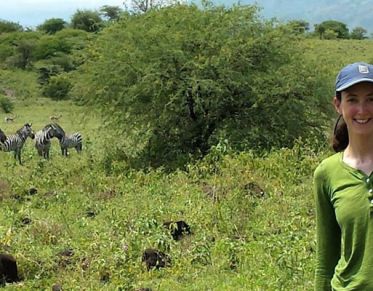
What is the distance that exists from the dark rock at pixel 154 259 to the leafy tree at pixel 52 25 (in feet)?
116

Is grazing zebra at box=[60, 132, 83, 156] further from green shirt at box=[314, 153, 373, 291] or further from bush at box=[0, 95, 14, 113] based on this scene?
green shirt at box=[314, 153, 373, 291]

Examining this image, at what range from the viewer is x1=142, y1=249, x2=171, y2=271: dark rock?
18.9ft

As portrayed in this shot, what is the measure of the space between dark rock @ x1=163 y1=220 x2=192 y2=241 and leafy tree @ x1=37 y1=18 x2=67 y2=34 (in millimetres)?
34220

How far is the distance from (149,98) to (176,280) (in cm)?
751

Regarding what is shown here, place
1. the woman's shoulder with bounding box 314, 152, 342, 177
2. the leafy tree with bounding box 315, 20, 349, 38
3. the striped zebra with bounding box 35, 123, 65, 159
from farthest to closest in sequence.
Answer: the leafy tree with bounding box 315, 20, 349, 38 < the striped zebra with bounding box 35, 123, 65, 159 < the woman's shoulder with bounding box 314, 152, 342, 177

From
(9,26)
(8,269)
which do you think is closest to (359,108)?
(8,269)

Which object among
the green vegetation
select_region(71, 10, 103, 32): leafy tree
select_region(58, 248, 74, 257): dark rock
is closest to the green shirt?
the green vegetation

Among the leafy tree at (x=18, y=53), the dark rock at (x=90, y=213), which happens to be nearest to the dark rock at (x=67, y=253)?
the dark rock at (x=90, y=213)

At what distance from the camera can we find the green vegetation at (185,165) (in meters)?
5.79

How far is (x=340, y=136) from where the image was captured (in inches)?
90.6

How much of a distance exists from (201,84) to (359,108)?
10064 mm

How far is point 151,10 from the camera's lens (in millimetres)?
13906

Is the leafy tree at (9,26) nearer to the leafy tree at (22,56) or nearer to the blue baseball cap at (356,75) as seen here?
the leafy tree at (22,56)

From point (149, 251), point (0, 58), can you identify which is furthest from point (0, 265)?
point (0, 58)
